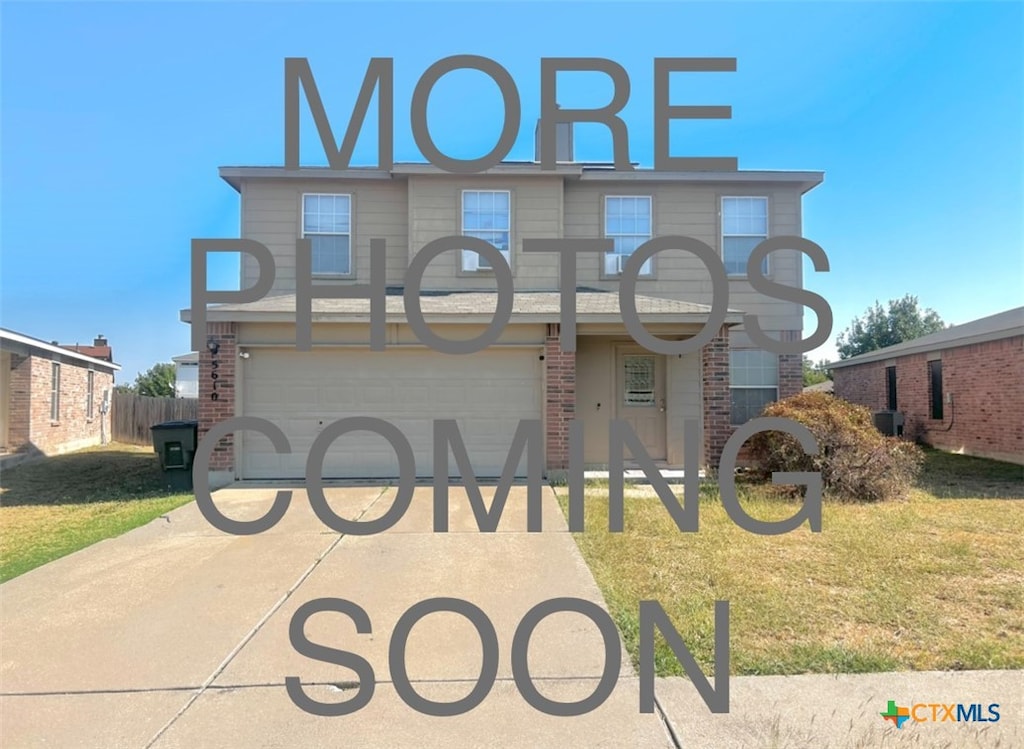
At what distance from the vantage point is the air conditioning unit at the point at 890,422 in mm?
14414

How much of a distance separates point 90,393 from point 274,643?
59.4ft

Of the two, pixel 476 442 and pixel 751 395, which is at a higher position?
pixel 751 395

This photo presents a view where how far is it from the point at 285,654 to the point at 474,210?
9721 millimetres

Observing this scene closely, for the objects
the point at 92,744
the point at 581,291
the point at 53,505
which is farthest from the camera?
the point at 581,291

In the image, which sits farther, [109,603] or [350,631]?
[109,603]

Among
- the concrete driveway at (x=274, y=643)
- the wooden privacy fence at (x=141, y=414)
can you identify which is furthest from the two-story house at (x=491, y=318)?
the wooden privacy fence at (x=141, y=414)

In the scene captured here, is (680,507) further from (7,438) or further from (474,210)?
(7,438)

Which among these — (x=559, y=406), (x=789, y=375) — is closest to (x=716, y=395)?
(x=559, y=406)

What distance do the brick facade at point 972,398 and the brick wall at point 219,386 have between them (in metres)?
14.6

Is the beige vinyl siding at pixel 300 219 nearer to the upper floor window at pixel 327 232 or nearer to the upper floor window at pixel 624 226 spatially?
the upper floor window at pixel 327 232

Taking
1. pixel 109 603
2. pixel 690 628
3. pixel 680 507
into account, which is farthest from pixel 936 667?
pixel 109 603

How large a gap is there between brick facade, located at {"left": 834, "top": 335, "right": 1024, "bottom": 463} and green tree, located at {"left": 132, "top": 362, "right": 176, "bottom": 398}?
36.7 meters

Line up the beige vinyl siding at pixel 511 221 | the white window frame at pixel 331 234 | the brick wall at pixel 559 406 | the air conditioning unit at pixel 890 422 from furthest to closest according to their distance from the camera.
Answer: the air conditioning unit at pixel 890 422 < the white window frame at pixel 331 234 < the beige vinyl siding at pixel 511 221 < the brick wall at pixel 559 406

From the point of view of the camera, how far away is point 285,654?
3719 millimetres
